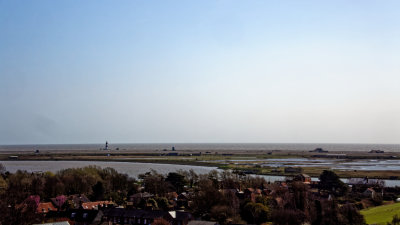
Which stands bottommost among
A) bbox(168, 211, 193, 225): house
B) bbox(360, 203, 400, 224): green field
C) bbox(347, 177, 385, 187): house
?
bbox(360, 203, 400, 224): green field

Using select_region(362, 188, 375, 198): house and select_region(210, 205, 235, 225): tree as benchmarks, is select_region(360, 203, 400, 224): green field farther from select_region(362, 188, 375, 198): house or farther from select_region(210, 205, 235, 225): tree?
select_region(210, 205, 235, 225): tree

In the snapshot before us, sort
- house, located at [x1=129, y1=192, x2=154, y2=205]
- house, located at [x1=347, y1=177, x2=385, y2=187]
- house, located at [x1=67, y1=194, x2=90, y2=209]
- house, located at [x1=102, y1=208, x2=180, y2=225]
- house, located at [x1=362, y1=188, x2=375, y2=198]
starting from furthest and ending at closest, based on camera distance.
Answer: house, located at [x1=347, y1=177, x2=385, y2=187], house, located at [x1=362, y1=188, x2=375, y2=198], house, located at [x1=129, y1=192, x2=154, y2=205], house, located at [x1=67, y1=194, x2=90, y2=209], house, located at [x1=102, y1=208, x2=180, y2=225]

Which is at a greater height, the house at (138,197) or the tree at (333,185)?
the tree at (333,185)

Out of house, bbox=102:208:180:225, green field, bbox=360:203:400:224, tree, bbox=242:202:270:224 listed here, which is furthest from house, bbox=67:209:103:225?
green field, bbox=360:203:400:224

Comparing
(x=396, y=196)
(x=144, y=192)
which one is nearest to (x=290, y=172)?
(x=396, y=196)

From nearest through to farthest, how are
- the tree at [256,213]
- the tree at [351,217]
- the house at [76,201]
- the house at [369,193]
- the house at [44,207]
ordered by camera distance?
the tree at [351,217] → the tree at [256,213] → the house at [44,207] → the house at [76,201] → the house at [369,193]

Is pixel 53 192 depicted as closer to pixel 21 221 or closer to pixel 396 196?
pixel 21 221

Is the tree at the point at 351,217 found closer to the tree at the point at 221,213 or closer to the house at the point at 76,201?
the tree at the point at 221,213

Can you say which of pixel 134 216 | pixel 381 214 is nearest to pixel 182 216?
pixel 134 216

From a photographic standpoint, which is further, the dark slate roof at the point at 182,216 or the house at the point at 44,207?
the house at the point at 44,207

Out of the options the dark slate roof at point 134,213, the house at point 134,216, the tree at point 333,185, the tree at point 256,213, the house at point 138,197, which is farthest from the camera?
the tree at point 333,185

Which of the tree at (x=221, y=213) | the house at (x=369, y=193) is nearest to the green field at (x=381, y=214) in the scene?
the house at (x=369, y=193)

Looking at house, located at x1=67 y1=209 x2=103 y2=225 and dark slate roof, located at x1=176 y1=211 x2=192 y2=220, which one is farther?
house, located at x1=67 y1=209 x2=103 y2=225
